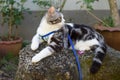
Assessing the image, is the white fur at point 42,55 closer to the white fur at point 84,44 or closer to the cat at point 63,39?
the cat at point 63,39

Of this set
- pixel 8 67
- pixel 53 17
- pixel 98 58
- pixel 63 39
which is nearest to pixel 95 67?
pixel 98 58

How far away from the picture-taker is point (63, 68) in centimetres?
324

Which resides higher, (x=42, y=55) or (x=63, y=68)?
(x=42, y=55)

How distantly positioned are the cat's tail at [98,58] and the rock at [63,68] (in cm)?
6

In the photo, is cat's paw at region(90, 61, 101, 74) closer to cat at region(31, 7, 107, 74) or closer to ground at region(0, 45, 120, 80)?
cat at region(31, 7, 107, 74)

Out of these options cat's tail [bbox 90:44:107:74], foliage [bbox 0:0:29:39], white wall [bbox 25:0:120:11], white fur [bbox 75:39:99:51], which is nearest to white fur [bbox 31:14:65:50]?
white fur [bbox 75:39:99:51]

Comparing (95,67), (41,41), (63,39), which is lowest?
(95,67)

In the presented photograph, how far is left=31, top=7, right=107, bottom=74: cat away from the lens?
3264 millimetres

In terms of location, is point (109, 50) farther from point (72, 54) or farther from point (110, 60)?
point (72, 54)

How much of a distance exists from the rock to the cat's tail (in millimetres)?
55

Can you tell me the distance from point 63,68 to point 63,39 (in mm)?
317

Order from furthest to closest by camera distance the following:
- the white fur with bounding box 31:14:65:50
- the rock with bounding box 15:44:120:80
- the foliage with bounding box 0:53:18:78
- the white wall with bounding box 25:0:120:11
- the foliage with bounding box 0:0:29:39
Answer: the white wall with bounding box 25:0:120:11, the foliage with bounding box 0:0:29:39, the foliage with bounding box 0:53:18:78, the white fur with bounding box 31:14:65:50, the rock with bounding box 15:44:120:80

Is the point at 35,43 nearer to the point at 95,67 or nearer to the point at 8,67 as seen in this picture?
the point at 95,67

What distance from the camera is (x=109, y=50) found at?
11.8 ft
